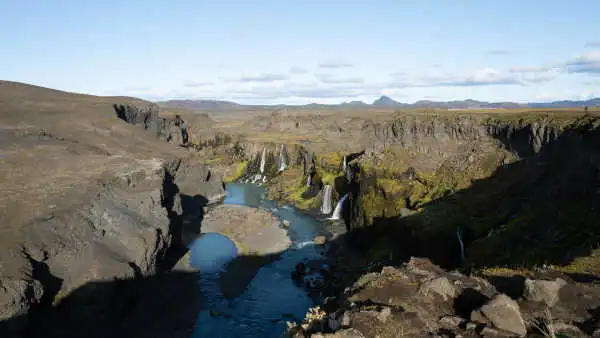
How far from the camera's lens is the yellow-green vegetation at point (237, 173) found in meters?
127

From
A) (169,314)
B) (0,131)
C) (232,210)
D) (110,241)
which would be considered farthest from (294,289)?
(0,131)

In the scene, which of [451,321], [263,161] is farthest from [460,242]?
[263,161]

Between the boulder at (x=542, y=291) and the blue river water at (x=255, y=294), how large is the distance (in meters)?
26.8

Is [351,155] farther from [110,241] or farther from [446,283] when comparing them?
[446,283]

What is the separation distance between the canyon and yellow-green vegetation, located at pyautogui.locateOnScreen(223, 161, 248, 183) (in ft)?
71.3

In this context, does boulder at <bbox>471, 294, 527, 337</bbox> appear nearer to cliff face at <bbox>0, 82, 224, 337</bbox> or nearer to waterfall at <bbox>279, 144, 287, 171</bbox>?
cliff face at <bbox>0, 82, 224, 337</bbox>

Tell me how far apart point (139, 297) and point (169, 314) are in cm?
346

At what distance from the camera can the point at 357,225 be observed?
7019 centimetres

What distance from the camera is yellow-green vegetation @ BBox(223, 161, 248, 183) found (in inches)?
4995

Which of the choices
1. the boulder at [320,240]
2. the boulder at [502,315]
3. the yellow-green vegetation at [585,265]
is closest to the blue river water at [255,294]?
the boulder at [320,240]

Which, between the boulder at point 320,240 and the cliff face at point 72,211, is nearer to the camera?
the cliff face at point 72,211

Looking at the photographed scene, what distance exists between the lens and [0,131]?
5834 centimetres

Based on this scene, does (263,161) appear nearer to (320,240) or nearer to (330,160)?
(330,160)

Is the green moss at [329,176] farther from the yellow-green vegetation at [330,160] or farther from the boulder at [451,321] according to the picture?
the boulder at [451,321]
